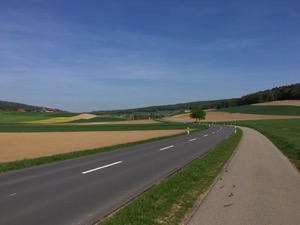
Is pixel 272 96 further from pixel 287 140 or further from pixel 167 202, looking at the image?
pixel 167 202

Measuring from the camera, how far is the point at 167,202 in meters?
8.62

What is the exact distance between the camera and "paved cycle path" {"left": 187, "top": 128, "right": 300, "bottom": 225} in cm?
711

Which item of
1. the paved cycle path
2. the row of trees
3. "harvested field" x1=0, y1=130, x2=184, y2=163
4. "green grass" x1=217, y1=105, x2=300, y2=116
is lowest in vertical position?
"harvested field" x1=0, y1=130, x2=184, y2=163

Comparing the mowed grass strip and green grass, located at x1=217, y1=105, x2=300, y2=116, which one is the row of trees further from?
the mowed grass strip

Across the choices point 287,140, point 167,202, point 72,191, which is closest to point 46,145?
point 287,140

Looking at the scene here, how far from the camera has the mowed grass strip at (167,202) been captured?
23.3ft

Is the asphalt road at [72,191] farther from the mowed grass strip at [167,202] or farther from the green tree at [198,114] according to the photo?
the green tree at [198,114]

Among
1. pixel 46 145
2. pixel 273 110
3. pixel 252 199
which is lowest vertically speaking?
pixel 46 145

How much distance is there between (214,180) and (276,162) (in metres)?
5.84

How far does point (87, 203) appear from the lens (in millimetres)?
8516

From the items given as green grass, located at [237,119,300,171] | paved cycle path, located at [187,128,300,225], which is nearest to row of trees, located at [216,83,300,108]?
green grass, located at [237,119,300,171]

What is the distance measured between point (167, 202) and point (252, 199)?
1.98 meters

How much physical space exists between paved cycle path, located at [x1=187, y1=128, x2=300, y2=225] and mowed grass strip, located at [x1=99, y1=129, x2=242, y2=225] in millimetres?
359

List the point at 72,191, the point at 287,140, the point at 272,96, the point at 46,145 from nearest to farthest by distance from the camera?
the point at 72,191 → the point at 287,140 → the point at 46,145 → the point at 272,96
